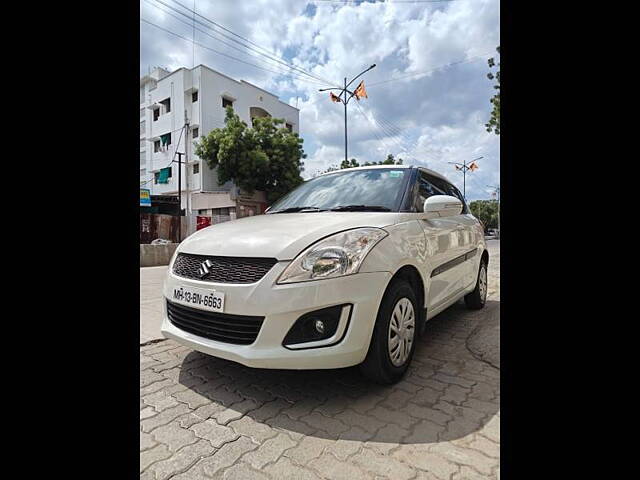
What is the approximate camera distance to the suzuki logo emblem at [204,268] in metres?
2.12

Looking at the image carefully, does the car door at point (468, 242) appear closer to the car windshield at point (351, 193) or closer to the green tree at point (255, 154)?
the car windshield at point (351, 193)

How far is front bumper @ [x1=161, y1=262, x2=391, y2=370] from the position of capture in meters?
1.85

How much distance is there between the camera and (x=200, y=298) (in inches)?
81.3

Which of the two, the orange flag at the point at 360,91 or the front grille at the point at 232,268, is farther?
the orange flag at the point at 360,91

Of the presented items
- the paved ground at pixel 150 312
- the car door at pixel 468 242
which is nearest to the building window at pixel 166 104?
the paved ground at pixel 150 312

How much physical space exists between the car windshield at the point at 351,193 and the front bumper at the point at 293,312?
888 millimetres

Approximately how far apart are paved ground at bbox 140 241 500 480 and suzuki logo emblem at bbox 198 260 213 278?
682mm

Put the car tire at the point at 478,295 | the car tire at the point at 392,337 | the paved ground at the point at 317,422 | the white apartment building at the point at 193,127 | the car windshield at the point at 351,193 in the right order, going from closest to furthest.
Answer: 1. the paved ground at the point at 317,422
2. the car tire at the point at 392,337
3. the car windshield at the point at 351,193
4. the car tire at the point at 478,295
5. the white apartment building at the point at 193,127

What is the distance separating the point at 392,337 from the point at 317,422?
64cm

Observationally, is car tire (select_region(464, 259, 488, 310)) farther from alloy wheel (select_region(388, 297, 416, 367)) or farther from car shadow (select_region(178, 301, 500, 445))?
alloy wheel (select_region(388, 297, 416, 367))

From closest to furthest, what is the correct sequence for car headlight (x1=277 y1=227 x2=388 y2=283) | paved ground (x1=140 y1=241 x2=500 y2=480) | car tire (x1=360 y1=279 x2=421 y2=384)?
paved ground (x1=140 y1=241 x2=500 y2=480) → car headlight (x1=277 y1=227 x2=388 y2=283) → car tire (x1=360 y1=279 x2=421 y2=384)

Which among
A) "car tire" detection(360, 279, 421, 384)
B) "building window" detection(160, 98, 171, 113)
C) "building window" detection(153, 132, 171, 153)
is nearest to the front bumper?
"car tire" detection(360, 279, 421, 384)

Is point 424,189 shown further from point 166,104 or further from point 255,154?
point 166,104
